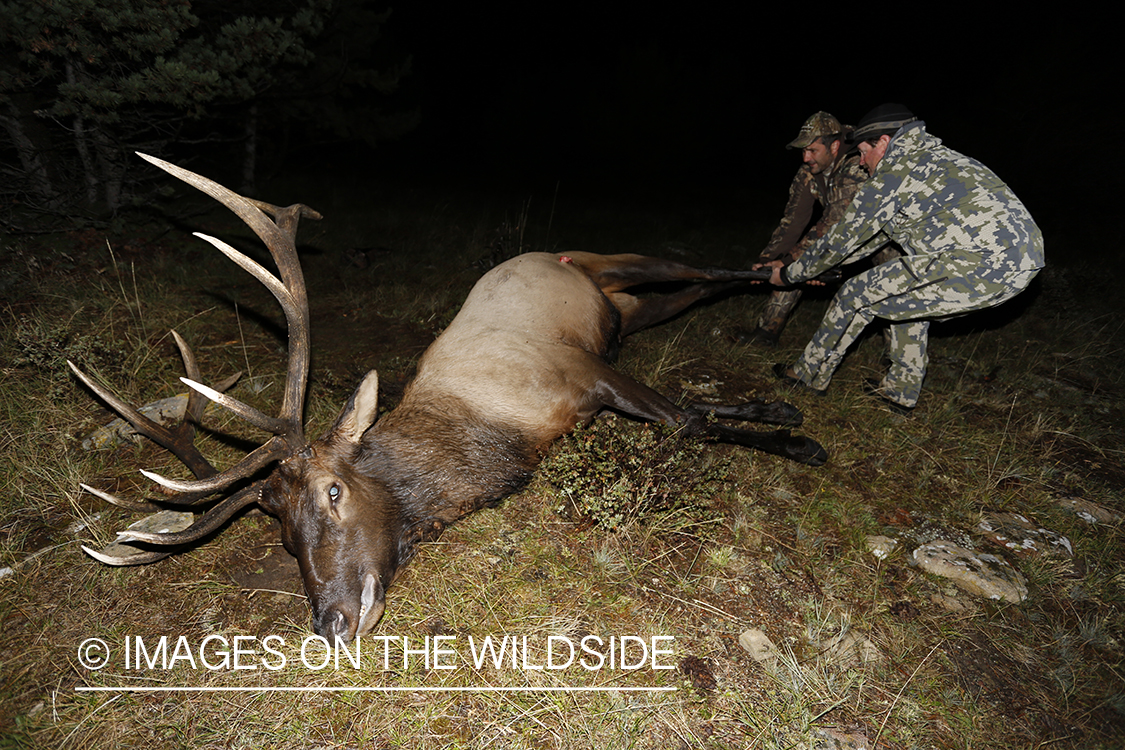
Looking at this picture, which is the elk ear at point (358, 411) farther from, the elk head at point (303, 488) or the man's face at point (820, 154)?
the man's face at point (820, 154)

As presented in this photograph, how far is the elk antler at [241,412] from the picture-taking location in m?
2.41

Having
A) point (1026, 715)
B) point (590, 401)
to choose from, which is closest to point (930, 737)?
point (1026, 715)

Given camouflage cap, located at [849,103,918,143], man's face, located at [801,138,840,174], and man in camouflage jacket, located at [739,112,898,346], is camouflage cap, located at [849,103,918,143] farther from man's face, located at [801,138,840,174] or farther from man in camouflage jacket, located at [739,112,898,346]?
man's face, located at [801,138,840,174]

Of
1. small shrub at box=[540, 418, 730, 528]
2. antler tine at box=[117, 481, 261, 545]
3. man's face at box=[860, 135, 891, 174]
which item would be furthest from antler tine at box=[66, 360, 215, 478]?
man's face at box=[860, 135, 891, 174]

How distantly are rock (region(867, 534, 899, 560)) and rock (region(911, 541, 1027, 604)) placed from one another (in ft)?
0.39

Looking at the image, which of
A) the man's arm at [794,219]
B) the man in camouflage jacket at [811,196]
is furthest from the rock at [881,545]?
the man's arm at [794,219]

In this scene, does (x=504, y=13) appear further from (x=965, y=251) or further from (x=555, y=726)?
(x=555, y=726)

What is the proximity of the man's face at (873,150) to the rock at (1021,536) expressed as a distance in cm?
267

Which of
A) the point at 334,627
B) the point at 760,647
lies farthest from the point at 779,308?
the point at 334,627

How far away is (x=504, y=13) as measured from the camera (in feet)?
116

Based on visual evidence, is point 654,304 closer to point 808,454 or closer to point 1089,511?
point 808,454

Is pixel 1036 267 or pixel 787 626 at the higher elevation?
pixel 1036 267

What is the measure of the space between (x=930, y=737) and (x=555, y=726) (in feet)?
5.31

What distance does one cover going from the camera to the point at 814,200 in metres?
5.38
